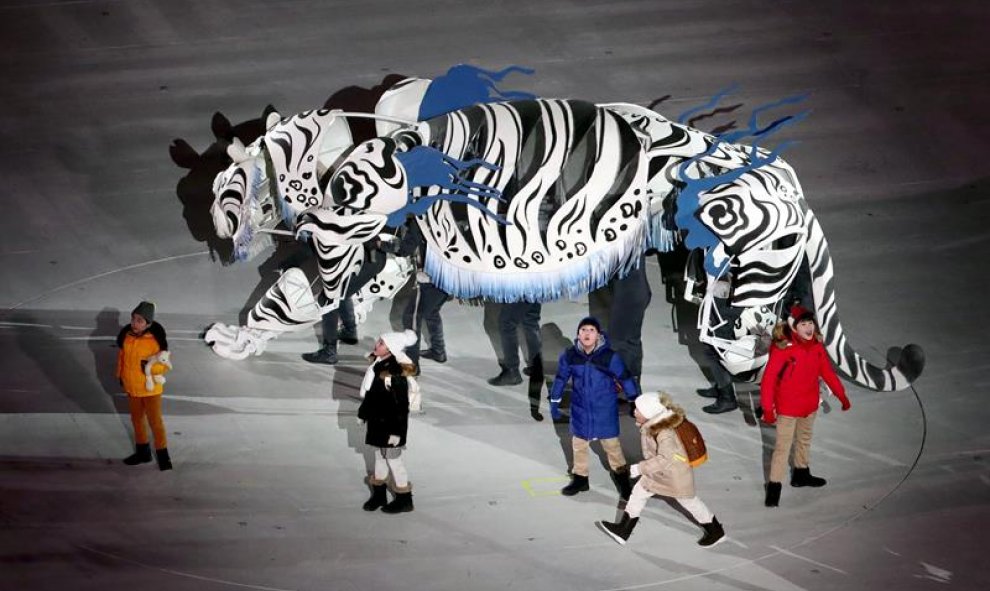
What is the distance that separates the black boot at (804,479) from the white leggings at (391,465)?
79.1 inches

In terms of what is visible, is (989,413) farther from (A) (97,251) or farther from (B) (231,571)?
(A) (97,251)

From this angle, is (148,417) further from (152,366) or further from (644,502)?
(644,502)

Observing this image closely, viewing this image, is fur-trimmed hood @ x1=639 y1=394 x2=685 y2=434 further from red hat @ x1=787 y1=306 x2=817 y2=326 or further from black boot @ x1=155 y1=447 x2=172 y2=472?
black boot @ x1=155 y1=447 x2=172 y2=472

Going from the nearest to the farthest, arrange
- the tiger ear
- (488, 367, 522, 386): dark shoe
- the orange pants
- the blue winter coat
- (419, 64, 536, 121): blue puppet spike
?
1. the blue winter coat
2. the orange pants
3. (419, 64, 536, 121): blue puppet spike
4. the tiger ear
5. (488, 367, 522, 386): dark shoe

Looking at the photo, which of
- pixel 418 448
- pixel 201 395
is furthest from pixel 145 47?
pixel 418 448

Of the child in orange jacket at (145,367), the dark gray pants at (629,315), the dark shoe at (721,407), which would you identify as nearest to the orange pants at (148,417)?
the child in orange jacket at (145,367)

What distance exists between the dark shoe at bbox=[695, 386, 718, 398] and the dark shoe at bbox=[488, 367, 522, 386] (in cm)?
103

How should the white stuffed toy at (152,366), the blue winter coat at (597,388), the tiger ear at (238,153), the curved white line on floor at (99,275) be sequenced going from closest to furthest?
1. the blue winter coat at (597,388)
2. the white stuffed toy at (152,366)
3. the tiger ear at (238,153)
4. the curved white line on floor at (99,275)

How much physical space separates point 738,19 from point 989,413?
524cm

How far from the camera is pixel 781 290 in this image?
10.1 meters

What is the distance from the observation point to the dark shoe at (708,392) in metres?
10.7

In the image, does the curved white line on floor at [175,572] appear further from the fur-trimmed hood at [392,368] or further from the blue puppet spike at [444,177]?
the blue puppet spike at [444,177]

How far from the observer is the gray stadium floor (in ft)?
30.2

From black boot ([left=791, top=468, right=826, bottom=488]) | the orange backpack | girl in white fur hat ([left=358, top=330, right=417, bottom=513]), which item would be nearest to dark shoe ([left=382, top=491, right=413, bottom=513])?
girl in white fur hat ([left=358, top=330, right=417, bottom=513])
